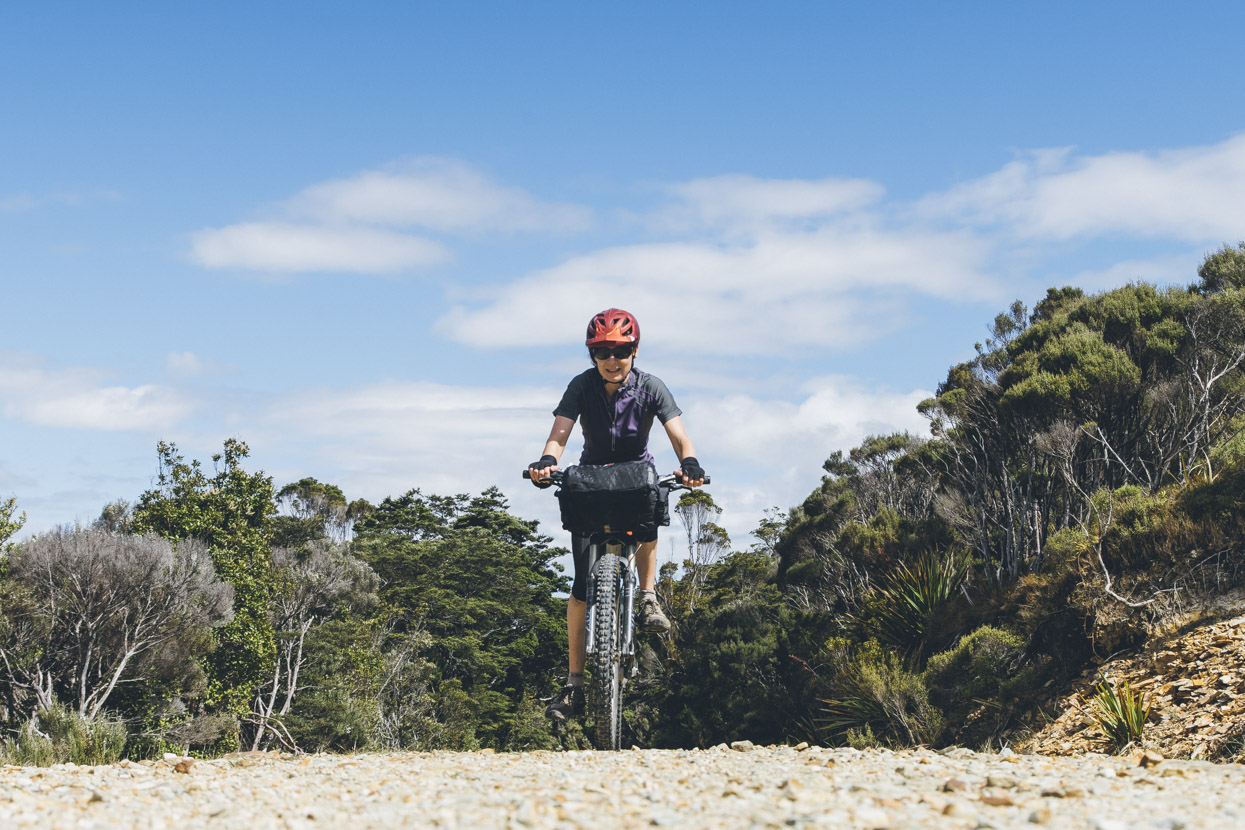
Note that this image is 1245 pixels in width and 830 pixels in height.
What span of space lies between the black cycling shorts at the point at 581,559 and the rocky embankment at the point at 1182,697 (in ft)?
17.4

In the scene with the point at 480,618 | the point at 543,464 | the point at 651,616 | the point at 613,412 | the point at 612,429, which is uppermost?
the point at 613,412

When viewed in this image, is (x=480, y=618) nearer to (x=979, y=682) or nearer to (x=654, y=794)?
(x=979, y=682)

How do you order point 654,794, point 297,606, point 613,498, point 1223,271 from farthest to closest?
point 297,606 → point 1223,271 → point 613,498 → point 654,794

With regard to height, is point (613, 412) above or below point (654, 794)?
above

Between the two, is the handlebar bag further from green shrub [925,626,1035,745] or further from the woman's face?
green shrub [925,626,1035,745]

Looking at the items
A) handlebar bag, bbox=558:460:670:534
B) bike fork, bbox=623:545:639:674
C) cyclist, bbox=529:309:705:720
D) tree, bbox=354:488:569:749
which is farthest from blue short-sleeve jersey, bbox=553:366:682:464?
tree, bbox=354:488:569:749

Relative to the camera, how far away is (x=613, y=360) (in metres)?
6.77

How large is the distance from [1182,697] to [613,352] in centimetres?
748

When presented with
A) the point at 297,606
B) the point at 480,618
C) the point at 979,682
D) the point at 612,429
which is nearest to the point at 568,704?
the point at 612,429

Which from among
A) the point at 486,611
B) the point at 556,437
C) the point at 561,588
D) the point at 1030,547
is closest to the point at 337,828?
the point at 556,437

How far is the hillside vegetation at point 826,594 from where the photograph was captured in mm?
15852

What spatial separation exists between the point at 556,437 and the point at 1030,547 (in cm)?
1895

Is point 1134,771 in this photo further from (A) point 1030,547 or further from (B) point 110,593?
(B) point 110,593

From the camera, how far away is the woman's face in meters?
6.74
